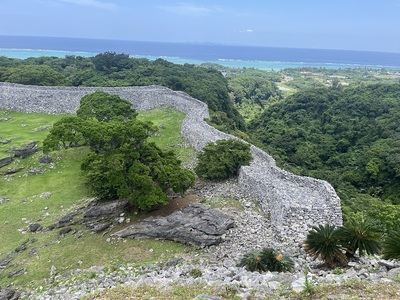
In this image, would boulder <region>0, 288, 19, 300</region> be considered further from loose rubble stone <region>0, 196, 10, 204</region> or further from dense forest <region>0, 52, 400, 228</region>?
dense forest <region>0, 52, 400, 228</region>

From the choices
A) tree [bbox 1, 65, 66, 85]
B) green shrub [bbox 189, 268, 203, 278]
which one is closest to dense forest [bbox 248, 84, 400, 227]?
green shrub [bbox 189, 268, 203, 278]

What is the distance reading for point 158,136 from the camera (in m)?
33.9

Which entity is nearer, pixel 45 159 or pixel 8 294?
pixel 8 294

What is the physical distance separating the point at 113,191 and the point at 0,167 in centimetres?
1334

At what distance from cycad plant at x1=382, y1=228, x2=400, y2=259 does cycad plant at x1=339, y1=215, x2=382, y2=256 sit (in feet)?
2.37

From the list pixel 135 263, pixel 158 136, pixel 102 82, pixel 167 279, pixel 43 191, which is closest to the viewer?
pixel 167 279

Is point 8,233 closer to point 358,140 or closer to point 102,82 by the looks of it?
point 102,82

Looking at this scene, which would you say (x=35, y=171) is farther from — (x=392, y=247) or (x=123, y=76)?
(x=123, y=76)

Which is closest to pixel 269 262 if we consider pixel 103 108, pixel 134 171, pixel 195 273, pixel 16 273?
pixel 195 273

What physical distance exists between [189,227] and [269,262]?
17.5 feet

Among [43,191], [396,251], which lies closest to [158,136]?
[43,191]

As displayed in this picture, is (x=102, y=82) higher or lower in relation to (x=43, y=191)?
higher

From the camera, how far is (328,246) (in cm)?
1264

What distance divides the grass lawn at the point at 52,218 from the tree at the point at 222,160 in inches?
176
